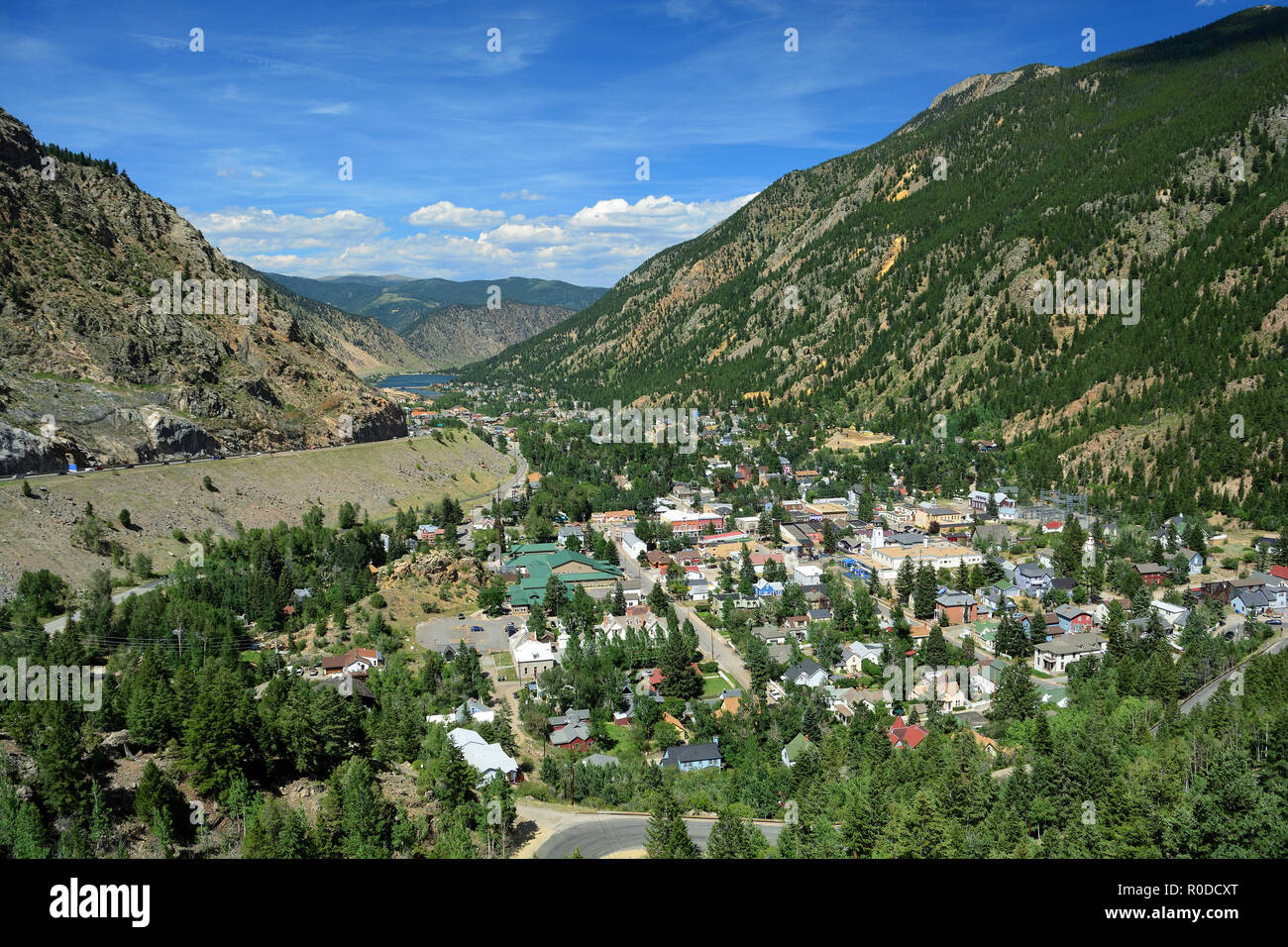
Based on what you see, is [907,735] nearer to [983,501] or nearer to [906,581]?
[906,581]

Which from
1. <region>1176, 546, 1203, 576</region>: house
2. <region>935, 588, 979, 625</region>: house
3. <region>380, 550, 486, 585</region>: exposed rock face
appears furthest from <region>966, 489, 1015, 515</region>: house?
<region>380, 550, 486, 585</region>: exposed rock face

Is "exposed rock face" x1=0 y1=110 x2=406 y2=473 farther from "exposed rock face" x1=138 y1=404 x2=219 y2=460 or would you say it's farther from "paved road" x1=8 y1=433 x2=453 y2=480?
"paved road" x1=8 y1=433 x2=453 y2=480

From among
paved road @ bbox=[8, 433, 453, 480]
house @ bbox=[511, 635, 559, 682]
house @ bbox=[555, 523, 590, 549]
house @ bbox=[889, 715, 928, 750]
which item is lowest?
house @ bbox=[889, 715, 928, 750]

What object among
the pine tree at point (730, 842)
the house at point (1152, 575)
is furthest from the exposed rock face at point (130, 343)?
the house at point (1152, 575)
